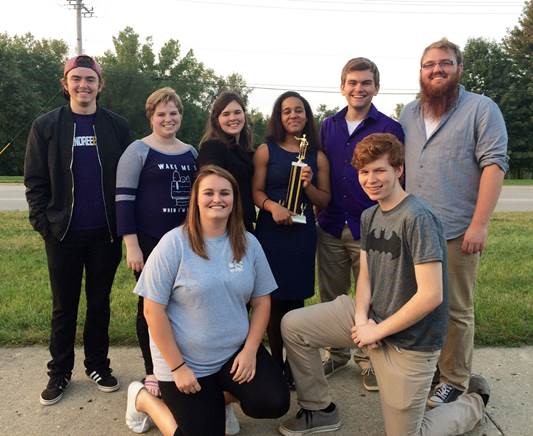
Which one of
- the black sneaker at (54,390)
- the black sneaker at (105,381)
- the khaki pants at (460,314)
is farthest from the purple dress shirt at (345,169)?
the black sneaker at (54,390)

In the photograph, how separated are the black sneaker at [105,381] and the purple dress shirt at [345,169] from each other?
1.84m

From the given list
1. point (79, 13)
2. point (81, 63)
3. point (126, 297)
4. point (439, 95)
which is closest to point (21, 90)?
point (79, 13)

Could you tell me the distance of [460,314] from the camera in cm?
335

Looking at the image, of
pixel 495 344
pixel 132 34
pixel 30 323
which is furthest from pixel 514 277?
pixel 132 34

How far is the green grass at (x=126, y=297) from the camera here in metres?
4.30

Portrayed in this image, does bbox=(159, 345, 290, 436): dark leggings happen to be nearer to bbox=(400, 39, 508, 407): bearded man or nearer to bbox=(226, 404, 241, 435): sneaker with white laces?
bbox=(226, 404, 241, 435): sneaker with white laces

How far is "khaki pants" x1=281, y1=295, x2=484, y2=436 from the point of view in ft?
8.80

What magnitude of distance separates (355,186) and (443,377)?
1.41 meters

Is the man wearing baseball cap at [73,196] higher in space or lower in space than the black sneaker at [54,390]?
higher

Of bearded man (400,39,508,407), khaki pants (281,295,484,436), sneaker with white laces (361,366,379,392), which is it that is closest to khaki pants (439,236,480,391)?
bearded man (400,39,508,407)

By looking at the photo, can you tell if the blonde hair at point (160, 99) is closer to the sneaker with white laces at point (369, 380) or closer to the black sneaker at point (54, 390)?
the black sneaker at point (54, 390)

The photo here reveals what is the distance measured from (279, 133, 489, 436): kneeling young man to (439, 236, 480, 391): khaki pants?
0.32m

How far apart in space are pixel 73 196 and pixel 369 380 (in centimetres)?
238

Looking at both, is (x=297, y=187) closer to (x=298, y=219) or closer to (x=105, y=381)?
(x=298, y=219)
